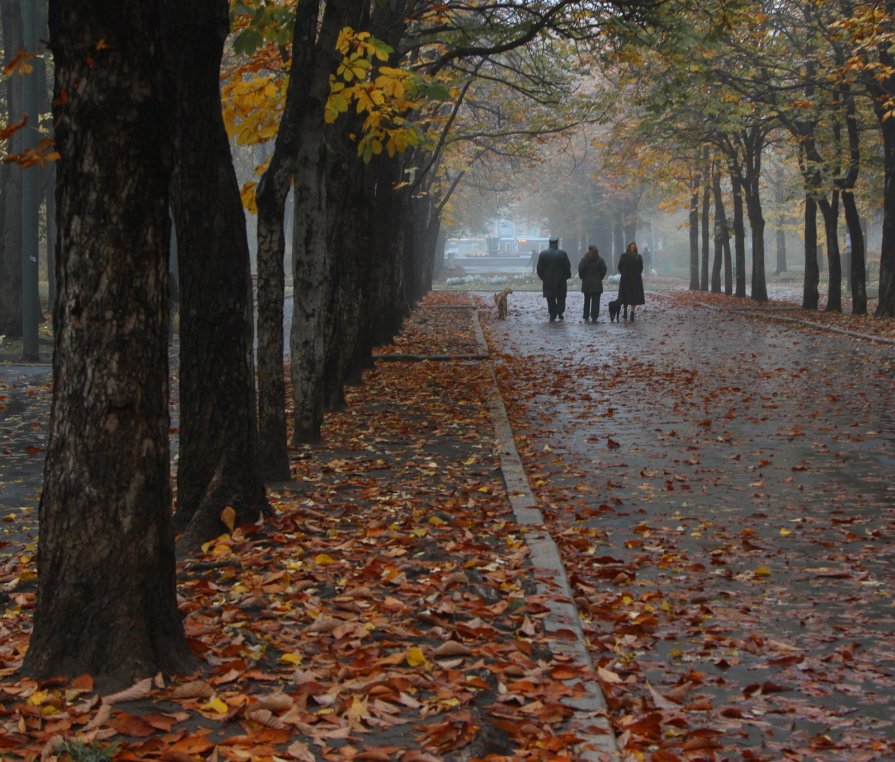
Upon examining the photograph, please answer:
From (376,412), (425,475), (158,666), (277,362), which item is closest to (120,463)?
(158,666)

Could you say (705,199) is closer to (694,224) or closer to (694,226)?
(694,224)

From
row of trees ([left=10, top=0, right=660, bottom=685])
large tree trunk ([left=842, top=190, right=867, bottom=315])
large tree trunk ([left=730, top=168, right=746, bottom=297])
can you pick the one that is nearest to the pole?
row of trees ([left=10, top=0, right=660, bottom=685])

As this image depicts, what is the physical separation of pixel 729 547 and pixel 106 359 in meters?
4.44

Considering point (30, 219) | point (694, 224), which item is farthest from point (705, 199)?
point (30, 219)

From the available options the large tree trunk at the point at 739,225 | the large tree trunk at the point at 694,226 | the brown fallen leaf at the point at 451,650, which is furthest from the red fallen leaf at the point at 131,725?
the large tree trunk at the point at 694,226

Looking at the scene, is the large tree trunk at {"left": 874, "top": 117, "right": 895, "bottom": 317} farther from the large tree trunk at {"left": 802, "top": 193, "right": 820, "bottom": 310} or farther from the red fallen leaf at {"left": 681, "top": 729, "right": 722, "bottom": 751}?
the red fallen leaf at {"left": 681, "top": 729, "right": 722, "bottom": 751}

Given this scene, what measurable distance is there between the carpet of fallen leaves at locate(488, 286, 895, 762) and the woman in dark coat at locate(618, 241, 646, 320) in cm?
1234

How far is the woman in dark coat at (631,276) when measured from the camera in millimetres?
31109

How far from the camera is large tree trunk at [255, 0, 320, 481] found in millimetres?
9398

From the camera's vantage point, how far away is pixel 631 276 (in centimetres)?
3169

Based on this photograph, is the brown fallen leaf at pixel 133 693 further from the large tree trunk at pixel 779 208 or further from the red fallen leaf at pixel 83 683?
the large tree trunk at pixel 779 208

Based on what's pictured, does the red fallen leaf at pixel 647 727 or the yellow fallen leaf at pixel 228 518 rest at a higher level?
the yellow fallen leaf at pixel 228 518

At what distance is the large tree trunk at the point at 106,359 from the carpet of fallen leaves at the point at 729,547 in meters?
2.04

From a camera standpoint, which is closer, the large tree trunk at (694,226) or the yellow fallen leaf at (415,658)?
the yellow fallen leaf at (415,658)
